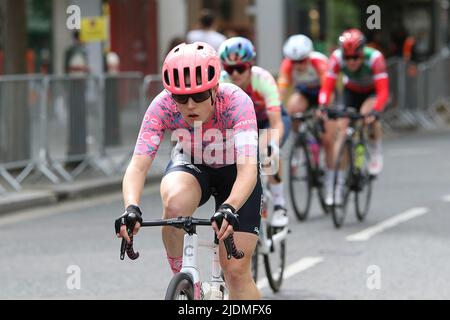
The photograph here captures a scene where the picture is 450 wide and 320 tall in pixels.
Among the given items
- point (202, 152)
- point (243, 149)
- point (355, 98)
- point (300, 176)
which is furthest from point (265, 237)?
point (355, 98)

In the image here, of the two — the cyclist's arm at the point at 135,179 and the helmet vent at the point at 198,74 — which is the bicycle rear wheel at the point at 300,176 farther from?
the helmet vent at the point at 198,74

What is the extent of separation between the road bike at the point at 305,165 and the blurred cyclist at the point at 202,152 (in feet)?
19.9

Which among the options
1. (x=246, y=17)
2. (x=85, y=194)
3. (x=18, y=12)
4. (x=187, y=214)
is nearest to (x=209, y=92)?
(x=187, y=214)

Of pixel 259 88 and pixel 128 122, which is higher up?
pixel 259 88

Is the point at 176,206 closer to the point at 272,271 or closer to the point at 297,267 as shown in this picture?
the point at 272,271

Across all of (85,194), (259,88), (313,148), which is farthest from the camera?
(85,194)

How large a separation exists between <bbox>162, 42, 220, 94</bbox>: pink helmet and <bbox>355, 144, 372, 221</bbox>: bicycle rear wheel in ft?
22.6

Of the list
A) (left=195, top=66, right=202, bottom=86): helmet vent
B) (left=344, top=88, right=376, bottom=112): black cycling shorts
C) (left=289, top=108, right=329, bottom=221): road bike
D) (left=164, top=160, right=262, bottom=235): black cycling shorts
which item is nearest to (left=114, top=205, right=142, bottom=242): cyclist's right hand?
(left=195, top=66, right=202, bottom=86): helmet vent

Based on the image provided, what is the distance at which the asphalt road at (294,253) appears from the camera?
9133 millimetres

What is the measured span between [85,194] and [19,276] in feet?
18.6

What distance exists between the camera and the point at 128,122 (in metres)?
17.4

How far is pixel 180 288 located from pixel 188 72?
38.8 inches
